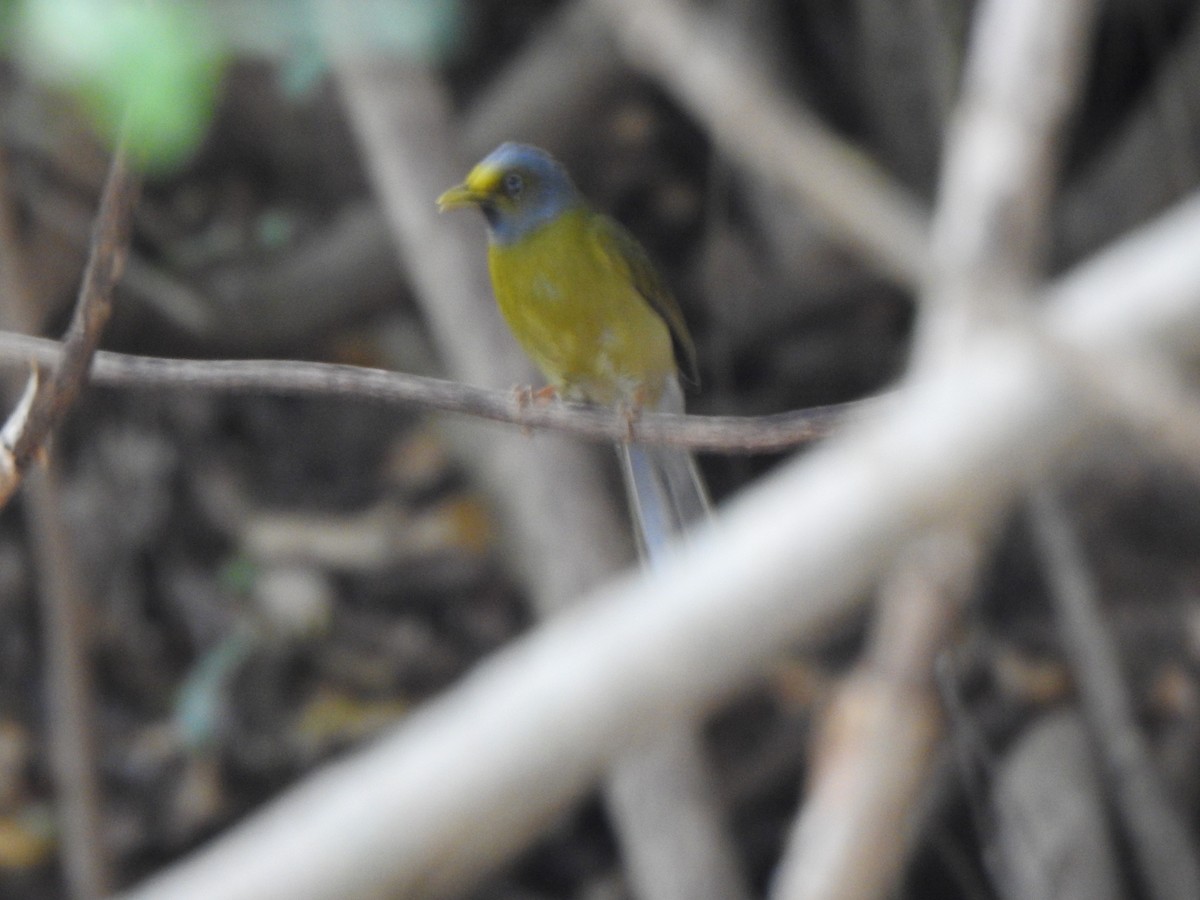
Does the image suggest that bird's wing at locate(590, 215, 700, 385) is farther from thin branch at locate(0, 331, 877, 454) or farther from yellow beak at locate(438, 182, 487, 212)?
thin branch at locate(0, 331, 877, 454)

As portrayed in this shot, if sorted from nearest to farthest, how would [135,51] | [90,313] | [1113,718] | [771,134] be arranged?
[771,134], [135,51], [90,313], [1113,718]

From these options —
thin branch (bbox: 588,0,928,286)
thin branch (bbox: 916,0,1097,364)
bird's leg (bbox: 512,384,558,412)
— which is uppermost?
bird's leg (bbox: 512,384,558,412)

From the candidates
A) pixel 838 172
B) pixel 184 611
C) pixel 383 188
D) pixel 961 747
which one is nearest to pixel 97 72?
pixel 838 172

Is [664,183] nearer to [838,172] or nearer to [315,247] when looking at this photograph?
[315,247]


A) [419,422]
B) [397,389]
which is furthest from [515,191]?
[419,422]

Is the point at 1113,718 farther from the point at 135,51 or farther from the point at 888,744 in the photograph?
the point at 888,744

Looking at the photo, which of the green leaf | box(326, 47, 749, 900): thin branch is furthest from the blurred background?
the green leaf
